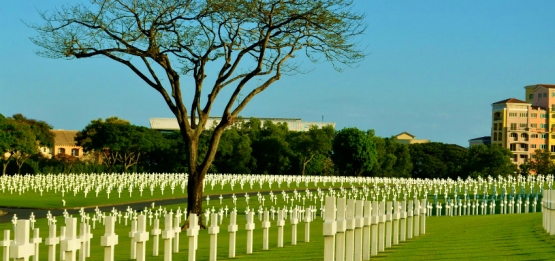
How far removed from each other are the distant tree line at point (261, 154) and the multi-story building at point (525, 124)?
95.8 feet

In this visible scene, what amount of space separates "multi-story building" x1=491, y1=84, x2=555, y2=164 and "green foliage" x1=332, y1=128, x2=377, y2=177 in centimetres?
4744

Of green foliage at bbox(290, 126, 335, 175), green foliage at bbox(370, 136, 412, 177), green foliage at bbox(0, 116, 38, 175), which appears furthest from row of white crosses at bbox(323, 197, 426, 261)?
green foliage at bbox(370, 136, 412, 177)

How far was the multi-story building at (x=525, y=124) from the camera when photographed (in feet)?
405

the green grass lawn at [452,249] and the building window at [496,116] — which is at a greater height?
the building window at [496,116]

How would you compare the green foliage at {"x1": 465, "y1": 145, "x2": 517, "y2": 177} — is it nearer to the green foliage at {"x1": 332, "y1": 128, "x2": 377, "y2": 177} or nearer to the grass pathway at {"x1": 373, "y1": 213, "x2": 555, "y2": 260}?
the green foliage at {"x1": 332, "y1": 128, "x2": 377, "y2": 177}

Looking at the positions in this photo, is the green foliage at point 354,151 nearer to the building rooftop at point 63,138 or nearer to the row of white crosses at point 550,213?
the building rooftop at point 63,138

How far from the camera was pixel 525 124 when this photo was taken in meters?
124

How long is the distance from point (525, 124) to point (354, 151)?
5408 cm

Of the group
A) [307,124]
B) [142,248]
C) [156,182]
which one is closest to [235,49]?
[142,248]

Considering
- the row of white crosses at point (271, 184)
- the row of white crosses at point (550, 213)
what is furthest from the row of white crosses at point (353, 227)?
the row of white crosses at point (271, 184)

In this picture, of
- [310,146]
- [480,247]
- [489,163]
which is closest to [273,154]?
[310,146]

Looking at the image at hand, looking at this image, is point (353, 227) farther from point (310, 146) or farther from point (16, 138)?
point (310, 146)

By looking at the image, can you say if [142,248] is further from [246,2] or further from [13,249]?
[246,2]

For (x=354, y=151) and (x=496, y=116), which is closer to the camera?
(x=354, y=151)
